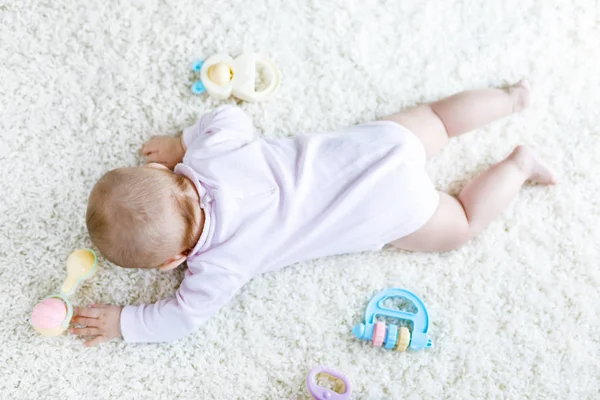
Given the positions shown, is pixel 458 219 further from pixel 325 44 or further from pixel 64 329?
pixel 64 329

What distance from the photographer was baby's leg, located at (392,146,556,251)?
124 cm

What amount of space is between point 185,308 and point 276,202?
0.27 metres

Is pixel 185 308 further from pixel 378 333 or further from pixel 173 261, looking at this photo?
pixel 378 333

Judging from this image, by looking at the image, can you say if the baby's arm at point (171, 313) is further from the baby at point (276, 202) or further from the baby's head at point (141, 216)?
the baby's head at point (141, 216)

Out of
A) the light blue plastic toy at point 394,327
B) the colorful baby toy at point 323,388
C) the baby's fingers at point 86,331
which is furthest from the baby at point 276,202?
the colorful baby toy at point 323,388

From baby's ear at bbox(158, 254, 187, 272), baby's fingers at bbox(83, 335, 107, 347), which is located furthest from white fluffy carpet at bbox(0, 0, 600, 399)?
baby's ear at bbox(158, 254, 187, 272)

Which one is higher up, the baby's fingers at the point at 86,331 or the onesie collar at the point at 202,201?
the onesie collar at the point at 202,201

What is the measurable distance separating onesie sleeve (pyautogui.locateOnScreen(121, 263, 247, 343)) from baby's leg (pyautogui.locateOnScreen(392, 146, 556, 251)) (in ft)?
1.24

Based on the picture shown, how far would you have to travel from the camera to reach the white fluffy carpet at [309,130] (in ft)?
4.05

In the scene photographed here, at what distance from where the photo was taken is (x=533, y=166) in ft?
4.21

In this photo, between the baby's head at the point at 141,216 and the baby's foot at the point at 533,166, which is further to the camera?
the baby's foot at the point at 533,166

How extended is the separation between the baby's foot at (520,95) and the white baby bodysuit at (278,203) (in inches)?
10.4

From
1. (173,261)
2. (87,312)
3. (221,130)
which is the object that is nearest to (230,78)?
(221,130)

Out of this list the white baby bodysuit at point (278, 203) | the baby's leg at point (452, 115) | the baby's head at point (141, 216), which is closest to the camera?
the baby's head at point (141, 216)
